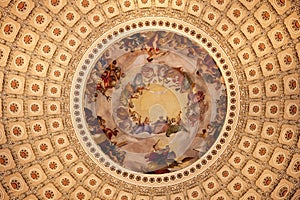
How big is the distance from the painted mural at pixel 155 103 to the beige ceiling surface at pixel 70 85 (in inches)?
28.3

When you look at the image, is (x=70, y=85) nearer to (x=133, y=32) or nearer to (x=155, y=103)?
(x=133, y=32)

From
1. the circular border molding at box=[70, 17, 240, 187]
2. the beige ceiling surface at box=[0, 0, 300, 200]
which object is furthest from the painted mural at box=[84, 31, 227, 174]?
the beige ceiling surface at box=[0, 0, 300, 200]

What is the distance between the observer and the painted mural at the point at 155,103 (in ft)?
74.7

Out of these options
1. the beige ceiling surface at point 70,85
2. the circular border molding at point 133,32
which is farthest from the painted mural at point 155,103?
the beige ceiling surface at point 70,85

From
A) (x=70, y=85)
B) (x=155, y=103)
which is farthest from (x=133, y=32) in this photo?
(x=70, y=85)

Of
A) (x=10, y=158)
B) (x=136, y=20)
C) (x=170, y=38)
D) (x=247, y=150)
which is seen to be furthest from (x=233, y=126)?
(x=10, y=158)

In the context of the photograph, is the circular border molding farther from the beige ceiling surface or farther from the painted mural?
the painted mural

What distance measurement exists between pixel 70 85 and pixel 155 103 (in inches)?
152

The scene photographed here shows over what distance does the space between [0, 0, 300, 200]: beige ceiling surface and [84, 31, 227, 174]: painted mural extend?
2.36 ft

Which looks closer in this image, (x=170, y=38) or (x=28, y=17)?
(x=28, y=17)

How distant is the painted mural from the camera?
22.8 m

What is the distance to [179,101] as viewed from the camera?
76.6 feet

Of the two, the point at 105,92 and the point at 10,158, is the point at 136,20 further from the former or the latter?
the point at 10,158

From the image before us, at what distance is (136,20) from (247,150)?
293 inches
